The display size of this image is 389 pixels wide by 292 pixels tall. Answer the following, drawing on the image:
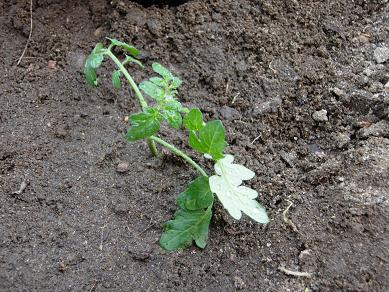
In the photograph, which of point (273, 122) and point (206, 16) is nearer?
point (273, 122)

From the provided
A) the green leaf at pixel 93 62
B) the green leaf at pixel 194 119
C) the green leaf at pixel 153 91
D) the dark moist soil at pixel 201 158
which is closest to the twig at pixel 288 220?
the dark moist soil at pixel 201 158

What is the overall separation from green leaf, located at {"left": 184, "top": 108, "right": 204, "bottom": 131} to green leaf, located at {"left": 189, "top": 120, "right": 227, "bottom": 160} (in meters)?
0.02

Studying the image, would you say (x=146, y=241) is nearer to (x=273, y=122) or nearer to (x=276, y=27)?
(x=273, y=122)

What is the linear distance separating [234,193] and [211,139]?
16 cm

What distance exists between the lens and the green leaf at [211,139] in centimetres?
145

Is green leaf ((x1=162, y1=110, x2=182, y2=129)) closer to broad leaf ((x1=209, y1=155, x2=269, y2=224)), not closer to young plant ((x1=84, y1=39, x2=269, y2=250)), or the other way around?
young plant ((x1=84, y1=39, x2=269, y2=250))

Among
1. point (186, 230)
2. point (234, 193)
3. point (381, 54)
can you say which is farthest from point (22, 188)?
point (381, 54)

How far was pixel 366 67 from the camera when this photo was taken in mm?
2004

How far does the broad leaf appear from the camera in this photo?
1402 millimetres

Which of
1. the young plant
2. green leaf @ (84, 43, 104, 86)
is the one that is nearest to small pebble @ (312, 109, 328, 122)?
the young plant

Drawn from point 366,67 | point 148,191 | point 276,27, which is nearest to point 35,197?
point 148,191

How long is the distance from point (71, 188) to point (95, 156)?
0.46ft

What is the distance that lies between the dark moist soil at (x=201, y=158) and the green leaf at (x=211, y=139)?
0.75 ft

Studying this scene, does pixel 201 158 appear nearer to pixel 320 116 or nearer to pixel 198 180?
pixel 198 180
